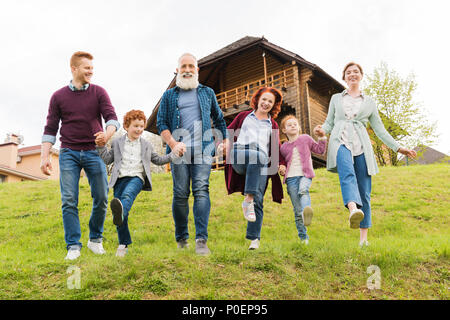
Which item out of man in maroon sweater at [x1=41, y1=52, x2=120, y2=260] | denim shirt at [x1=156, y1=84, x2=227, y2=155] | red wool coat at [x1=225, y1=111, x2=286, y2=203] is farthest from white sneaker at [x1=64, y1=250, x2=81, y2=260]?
red wool coat at [x1=225, y1=111, x2=286, y2=203]

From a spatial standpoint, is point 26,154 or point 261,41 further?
point 26,154

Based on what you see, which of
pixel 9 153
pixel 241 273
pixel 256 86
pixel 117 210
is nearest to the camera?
pixel 241 273

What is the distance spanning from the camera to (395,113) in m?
25.8

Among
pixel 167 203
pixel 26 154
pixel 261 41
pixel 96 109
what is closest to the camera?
pixel 96 109

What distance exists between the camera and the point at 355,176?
202 inches

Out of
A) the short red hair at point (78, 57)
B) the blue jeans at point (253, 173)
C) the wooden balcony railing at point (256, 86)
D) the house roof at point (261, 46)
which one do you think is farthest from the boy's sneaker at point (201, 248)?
the house roof at point (261, 46)

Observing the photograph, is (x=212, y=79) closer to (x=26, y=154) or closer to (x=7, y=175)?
(x=7, y=175)

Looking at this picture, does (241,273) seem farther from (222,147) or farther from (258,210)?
(222,147)

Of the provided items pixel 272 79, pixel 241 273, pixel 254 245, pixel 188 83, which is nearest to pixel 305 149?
pixel 254 245

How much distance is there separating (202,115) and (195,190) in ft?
3.11

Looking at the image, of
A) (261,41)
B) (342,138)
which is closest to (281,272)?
(342,138)

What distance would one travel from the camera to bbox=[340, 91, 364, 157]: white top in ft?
17.3

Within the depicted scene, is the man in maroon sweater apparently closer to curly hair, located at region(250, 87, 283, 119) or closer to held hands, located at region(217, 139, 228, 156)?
held hands, located at region(217, 139, 228, 156)
